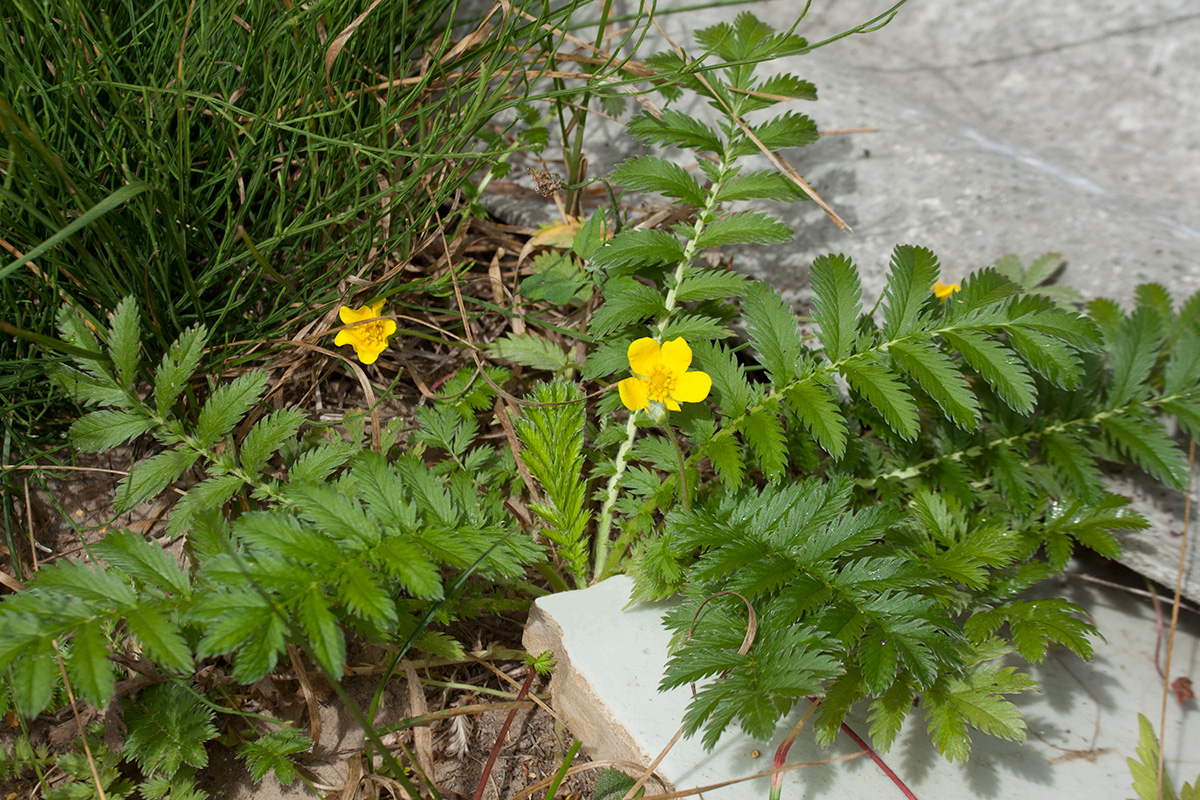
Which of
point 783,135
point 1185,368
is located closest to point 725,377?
point 783,135

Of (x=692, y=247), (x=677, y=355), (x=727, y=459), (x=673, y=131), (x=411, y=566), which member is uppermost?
(x=673, y=131)

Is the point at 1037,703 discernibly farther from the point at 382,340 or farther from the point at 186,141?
the point at 186,141

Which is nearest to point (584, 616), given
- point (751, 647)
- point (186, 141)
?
point (751, 647)

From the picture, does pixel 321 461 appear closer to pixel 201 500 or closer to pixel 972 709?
pixel 201 500

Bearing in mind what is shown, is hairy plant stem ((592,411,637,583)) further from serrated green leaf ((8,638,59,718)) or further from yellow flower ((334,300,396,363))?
serrated green leaf ((8,638,59,718))

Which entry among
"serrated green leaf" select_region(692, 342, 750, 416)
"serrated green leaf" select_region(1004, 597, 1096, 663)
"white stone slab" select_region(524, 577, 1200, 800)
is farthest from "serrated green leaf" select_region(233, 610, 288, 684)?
"serrated green leaf" select_region(1004, 597, 1096, 663)
